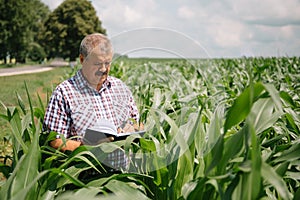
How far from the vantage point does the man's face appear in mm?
2205

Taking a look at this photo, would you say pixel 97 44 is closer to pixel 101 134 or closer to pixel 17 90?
pixel 101 134

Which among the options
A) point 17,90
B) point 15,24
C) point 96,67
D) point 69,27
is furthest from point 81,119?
point 69,27

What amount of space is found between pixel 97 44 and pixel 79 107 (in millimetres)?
384

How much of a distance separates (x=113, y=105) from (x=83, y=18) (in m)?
34.1

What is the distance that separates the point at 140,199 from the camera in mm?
1383

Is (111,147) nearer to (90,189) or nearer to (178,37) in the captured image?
(90,189)

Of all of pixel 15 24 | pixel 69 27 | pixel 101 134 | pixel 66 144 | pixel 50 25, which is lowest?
pixel 66 144

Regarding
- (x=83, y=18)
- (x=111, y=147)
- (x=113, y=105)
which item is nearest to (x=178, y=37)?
(x=113, y=105)

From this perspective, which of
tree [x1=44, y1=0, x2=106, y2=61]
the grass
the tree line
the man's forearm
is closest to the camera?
the man's forearm

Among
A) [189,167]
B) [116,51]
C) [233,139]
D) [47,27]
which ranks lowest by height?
[189,167]

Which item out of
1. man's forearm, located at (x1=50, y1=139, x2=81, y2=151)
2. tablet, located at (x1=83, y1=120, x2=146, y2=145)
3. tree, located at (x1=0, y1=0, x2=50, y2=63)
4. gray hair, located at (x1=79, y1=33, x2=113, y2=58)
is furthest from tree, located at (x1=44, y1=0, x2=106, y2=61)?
tablet, located at (x1=83, y1=120, x2=146, y2=145)

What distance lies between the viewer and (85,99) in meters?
2.31

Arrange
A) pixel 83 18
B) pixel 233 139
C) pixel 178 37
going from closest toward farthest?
pixel 233 139 < pixel 178 37 < pixel 83 18

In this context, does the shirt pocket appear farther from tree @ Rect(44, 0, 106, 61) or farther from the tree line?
tree @ Rect(44, 0, 106, 61)
